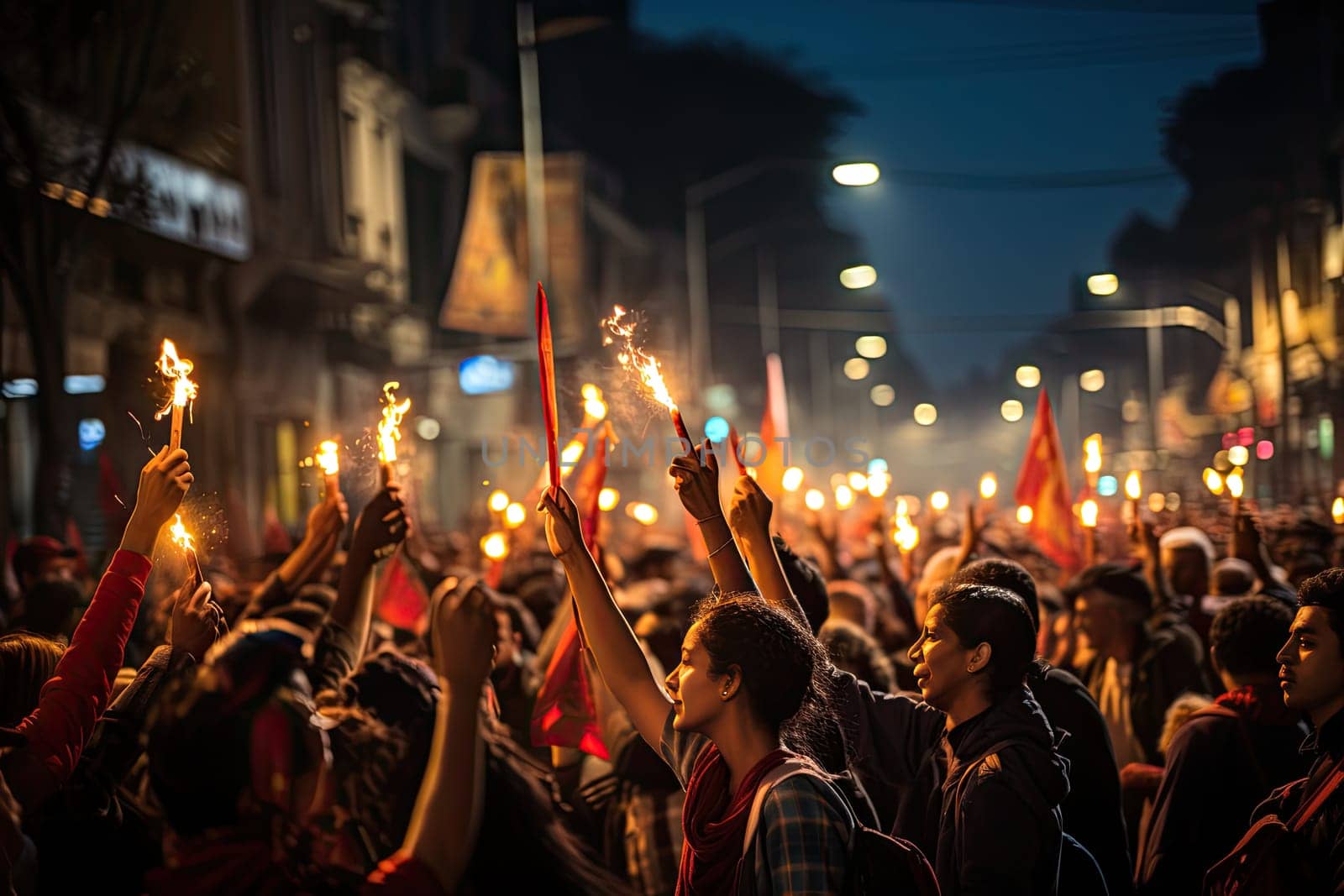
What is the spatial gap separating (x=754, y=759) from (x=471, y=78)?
34.6 meters

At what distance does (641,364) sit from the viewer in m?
4.29

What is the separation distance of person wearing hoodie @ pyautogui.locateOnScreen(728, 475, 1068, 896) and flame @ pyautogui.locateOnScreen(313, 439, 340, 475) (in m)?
1.47

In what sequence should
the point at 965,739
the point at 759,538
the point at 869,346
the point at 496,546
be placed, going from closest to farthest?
the point at 965,739 < the point at 759,538 < the point at 496,546 < the point at 869,346

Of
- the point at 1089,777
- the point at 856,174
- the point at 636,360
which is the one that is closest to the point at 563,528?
the point at 636,360

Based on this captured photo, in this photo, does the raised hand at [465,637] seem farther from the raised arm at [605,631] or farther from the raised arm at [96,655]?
the raised arm at [96,655]

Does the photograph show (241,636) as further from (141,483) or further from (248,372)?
(248,372)

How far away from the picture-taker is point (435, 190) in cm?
3544

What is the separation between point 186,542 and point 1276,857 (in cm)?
285

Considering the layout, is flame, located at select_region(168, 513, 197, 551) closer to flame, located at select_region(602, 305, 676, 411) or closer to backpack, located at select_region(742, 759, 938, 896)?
flame, located at select_region(602, 305, 676, 411)

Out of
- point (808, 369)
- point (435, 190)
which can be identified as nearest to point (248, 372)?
point (435, 190)

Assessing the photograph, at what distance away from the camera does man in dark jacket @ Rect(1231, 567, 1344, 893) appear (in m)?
3.33

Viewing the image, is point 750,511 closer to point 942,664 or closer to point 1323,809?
point 942,664

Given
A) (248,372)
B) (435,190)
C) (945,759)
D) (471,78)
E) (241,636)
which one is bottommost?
(945,759)

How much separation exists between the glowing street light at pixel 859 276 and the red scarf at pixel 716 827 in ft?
69.0
